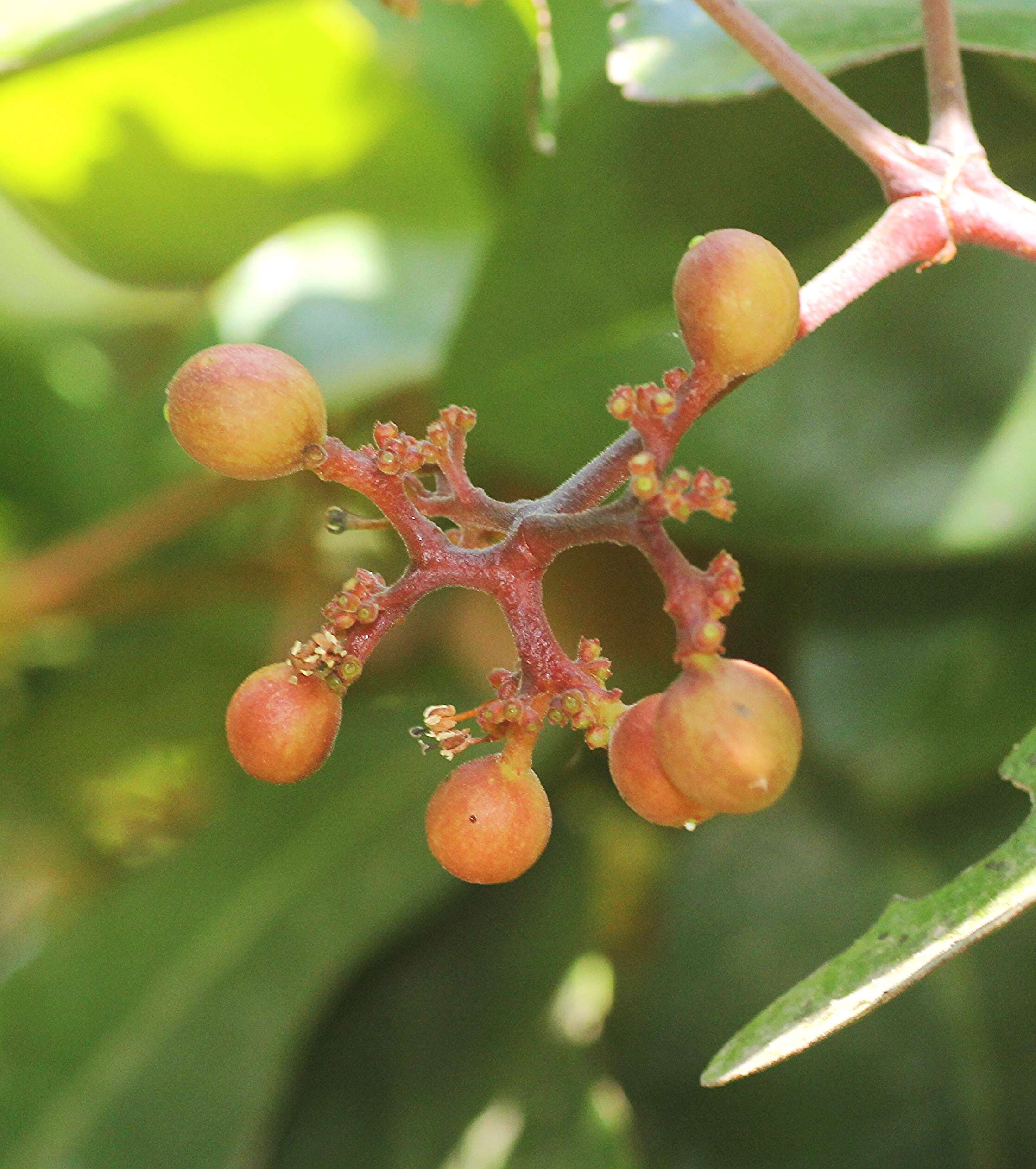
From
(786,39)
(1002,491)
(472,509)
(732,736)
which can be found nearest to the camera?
(732,736)

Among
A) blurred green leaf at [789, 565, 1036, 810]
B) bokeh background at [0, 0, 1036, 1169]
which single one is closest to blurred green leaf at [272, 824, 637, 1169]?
bokeh background at [0, 0, 1036, 1169]

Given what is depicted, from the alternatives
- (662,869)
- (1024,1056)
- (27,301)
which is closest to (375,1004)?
(662,869)

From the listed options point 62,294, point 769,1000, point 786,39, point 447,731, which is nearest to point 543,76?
point 786,39

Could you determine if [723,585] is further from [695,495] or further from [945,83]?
[945,83]

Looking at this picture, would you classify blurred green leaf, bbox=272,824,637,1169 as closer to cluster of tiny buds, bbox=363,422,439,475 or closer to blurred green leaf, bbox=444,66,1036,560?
blurred green leaf, bbox=444,66,1036,560

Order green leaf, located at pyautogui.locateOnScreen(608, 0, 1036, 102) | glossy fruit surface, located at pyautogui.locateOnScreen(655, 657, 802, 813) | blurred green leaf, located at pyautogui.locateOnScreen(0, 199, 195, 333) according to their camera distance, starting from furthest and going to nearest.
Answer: blurred green leaf, located at pyautogui.locateOnScreen(0, 199, 195, 333) → green leaf, located at pyautogui.locateOnScreen(608, 0, 1036, 102) → glossy fruit surface, located at pyautogui.locateOnScreen(655, 657, 802, 813)

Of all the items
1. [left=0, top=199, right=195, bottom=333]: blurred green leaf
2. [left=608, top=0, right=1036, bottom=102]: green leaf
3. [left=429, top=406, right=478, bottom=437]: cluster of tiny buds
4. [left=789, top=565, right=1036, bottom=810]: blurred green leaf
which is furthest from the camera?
[left=0, top=199, right=195, bottom=333]: blurred green leaf
